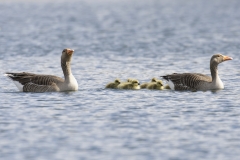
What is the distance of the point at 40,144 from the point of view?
15766 millimetres

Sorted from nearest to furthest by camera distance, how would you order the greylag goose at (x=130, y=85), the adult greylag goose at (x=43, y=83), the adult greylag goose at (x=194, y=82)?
the adult greylag goose at (x=43, y=83), the adult greylag goose at (x=194, y=82), the greylag goose at (x=130, y=85)

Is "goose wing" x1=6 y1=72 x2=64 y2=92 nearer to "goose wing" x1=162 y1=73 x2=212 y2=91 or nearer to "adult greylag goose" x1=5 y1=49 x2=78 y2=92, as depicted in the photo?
"adult greylag goose" x1=5 y1=49 x2=78 y2=92

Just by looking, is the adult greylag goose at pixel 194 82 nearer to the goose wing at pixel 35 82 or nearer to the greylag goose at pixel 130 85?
the greylag goose at pixel 130 85

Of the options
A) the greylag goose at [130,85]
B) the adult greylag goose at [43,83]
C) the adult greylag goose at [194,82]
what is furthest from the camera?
the greylag goose at [130,85]

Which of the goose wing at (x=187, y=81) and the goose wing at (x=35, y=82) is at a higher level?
the goose wing at (x=35, y=82)

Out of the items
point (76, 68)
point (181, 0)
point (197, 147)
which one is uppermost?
point (181, 0)

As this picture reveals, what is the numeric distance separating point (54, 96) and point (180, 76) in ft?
13.4

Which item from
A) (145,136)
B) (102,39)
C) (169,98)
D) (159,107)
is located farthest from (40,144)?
(102,39)

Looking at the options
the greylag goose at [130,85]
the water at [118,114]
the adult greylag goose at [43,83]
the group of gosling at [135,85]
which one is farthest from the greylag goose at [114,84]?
the adult greylag goose at [43,83]

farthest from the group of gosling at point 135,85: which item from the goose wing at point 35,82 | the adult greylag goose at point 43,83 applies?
the goose wing at point 35,82

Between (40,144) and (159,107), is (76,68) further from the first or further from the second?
(40,144)

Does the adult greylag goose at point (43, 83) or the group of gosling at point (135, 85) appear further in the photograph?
the group of gosling at point (135, 85)

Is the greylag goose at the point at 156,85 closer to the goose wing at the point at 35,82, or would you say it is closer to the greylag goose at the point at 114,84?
the greylag goose at the point at 114,84

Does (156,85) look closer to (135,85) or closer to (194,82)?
(135,85)
